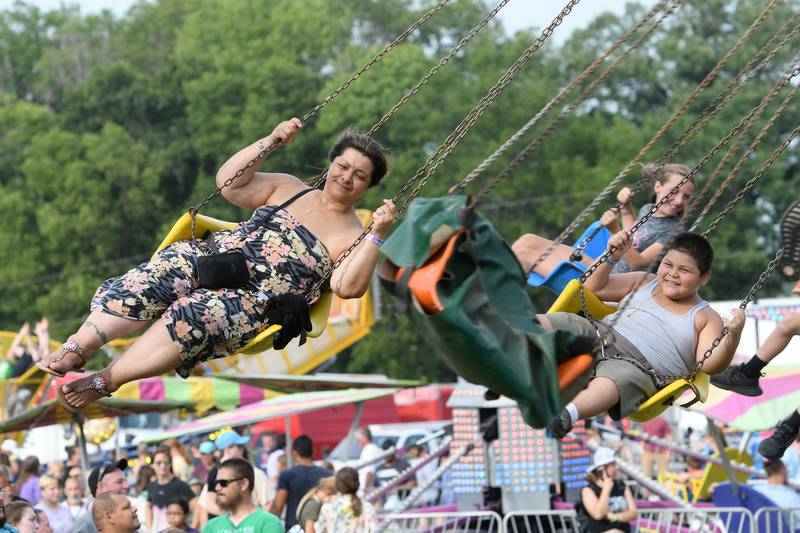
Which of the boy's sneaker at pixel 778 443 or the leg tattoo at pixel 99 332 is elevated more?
the leg tattoo at pixel 99 332

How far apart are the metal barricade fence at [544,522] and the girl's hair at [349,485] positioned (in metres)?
2.39

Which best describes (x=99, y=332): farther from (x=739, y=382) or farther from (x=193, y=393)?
(x=193, y=393)

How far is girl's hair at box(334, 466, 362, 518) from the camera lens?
32.3 ft

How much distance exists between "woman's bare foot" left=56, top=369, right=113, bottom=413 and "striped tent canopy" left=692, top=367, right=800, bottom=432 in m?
6.89

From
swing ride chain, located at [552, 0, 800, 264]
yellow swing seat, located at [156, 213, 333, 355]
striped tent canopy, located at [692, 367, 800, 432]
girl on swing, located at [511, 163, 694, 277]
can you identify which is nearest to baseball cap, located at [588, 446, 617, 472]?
striped tent canopy, located at [692, 367, 800, 432]

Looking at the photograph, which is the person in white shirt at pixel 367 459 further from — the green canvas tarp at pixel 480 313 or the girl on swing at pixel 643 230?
the green canvas tarp at pixel 480 313

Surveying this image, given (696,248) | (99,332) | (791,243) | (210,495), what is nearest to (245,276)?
(99,332)

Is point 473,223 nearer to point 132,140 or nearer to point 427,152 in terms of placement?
point 427,152

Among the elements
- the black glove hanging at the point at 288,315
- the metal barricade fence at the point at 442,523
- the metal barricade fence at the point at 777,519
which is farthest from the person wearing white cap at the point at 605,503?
the black glove hanging at the point at 288,315

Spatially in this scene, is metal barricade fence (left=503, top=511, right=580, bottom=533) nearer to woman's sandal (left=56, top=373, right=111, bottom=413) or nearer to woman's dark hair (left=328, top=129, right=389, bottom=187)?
woman's dark hair (left=328, top=129, right=389, bottom=187)

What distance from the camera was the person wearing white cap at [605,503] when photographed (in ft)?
35.9

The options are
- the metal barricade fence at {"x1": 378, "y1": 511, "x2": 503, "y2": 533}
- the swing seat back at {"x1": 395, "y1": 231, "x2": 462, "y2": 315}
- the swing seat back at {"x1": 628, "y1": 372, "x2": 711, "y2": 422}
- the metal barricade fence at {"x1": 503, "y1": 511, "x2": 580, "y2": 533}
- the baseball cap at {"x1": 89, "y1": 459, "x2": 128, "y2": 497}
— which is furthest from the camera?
the metal barricade fence at {"x1": 503, "y1": 511, "x2": 580, "y2": 533}

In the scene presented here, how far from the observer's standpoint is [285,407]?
1580 cm

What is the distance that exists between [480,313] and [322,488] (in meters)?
5.85
